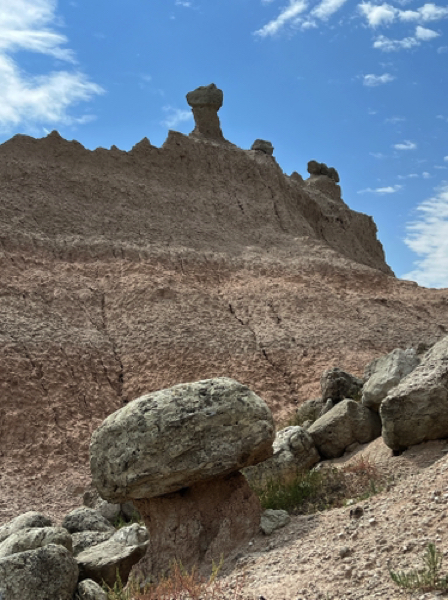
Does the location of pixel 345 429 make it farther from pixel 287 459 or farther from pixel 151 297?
pixel 151 297

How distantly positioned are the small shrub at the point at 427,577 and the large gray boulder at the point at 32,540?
150 inches

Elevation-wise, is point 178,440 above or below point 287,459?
above

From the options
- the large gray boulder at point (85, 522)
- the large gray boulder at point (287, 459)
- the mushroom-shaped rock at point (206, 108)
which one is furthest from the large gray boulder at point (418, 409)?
the mushroom-shaped rock at point (206, 108)

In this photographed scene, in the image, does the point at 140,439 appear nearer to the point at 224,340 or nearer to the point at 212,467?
the point at 212,467

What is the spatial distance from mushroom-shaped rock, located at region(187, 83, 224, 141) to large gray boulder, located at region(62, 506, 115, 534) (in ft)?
71.2

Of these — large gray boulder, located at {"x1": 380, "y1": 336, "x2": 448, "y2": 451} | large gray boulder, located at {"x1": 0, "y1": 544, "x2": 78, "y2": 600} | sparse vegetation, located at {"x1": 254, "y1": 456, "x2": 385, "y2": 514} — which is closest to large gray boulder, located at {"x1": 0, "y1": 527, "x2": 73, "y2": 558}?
large gray boulder, located at {"x1": 0, "y1": 544, "x2": 78, "y2": 600}

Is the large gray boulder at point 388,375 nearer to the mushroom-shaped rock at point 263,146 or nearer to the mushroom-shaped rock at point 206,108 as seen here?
the mushroom-shaped rock at point 206,108

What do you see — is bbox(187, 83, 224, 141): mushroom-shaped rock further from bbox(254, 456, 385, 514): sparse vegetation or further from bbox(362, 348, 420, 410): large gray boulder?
bbox(254, 456, 385, 514): sparse vegetation

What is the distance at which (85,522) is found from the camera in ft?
32.2

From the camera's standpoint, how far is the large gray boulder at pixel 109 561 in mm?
7195

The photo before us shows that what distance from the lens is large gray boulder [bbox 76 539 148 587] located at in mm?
7195

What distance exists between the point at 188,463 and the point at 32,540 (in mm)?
1852

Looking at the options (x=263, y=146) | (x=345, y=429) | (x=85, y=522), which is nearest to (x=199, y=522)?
(x=85, y=522)

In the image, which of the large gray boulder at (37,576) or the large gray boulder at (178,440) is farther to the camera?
the large gray boulder at (178,440)
